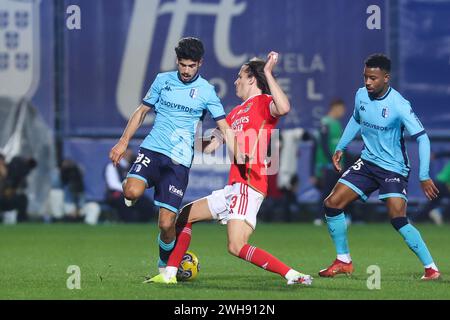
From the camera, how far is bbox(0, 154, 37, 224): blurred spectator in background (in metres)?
23.6

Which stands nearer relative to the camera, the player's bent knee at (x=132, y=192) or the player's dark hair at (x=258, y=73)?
the player's bent knee at (x=132, y=192)

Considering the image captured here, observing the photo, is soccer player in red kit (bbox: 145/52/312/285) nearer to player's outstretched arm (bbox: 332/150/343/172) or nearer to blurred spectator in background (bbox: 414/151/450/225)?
player's outstretched arm (bbox: 332/150/343/172)

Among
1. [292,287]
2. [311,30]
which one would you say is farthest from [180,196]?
[311,30]

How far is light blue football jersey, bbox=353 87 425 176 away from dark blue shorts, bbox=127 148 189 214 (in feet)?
6.96

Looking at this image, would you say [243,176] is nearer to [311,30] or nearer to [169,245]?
[169,245]

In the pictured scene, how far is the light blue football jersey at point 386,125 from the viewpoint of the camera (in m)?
12.3

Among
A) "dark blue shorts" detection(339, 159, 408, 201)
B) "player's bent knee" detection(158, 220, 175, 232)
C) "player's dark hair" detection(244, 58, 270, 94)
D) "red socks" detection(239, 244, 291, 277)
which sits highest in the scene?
"player's dark hair" detection(244, 58, 270, 94)

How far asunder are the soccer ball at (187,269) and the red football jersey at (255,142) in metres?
1.02

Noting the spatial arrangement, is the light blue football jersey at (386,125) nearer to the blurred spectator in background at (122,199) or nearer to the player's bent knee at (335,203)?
the player's bent knee at (335,203)

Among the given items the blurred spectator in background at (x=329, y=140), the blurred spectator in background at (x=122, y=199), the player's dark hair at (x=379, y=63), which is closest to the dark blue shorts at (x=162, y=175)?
the player's dark hair at (x=379, y=63)

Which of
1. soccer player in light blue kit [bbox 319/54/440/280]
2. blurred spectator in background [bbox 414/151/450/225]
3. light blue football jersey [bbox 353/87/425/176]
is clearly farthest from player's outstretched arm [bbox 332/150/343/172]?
blurred spectator in background [bbox 414/151/450/225]

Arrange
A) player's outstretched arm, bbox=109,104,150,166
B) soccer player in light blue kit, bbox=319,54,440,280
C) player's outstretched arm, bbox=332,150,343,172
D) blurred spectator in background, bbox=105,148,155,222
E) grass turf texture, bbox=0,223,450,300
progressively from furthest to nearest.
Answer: blurred spectator in background, bbox=105,148,155,222 < player's outstretched arm, bbox=332,150,343,172 < soccer player in light blue kit, bbox=319,54,440,280 < player's outstretched arm, bbox=109,104,150,166 < grass turf texture, bbox=0,223,450,300
